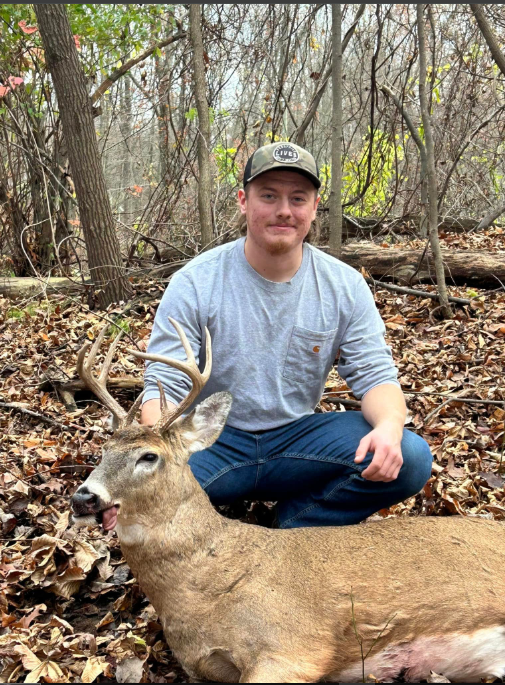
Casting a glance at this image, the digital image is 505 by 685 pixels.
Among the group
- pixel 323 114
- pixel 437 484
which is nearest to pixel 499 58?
pixel 437 484

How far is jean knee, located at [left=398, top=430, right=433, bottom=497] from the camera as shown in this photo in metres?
3.17

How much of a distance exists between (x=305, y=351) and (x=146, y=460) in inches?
44.6

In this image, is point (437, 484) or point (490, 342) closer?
point (437, 484)

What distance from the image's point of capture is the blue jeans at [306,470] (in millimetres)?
3307

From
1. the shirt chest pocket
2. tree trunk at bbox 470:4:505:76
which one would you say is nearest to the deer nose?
the shirt chest pocket

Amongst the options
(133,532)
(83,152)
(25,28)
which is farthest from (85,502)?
(25,28)

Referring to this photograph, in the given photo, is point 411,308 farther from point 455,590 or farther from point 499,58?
point 455,590

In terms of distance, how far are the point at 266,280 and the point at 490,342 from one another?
2.55 m

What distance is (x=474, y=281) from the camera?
6.52m

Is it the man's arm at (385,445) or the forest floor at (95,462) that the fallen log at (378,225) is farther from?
the man's arm at (385,445)

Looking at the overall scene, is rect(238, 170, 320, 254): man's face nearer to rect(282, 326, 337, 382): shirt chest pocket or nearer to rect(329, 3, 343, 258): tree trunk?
rect(282, 326, 337, 382): shirt chest pocket

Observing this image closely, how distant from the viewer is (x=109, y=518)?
2.50 metres

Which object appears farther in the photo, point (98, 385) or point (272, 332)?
point (272, 332)

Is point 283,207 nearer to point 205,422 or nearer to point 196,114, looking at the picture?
point 205,422
